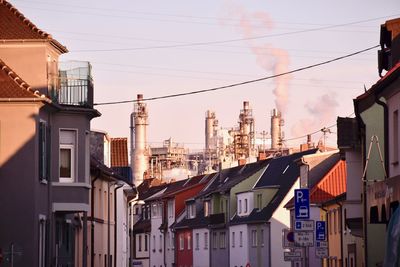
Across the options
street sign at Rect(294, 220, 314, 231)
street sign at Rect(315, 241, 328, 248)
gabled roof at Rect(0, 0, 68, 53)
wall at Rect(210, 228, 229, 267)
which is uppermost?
gabled roof at Rect(0, 0, 68, 53)

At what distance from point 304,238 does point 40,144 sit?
349 inches

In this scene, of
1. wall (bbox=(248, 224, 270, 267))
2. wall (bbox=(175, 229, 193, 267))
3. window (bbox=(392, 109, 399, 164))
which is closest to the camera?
window (bbox=(392, 109, 399, 164))

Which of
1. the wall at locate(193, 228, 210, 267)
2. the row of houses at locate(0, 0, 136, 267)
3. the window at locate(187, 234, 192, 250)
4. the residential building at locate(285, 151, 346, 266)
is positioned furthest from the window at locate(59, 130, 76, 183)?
the window at locate(187, 234, 192, 250)

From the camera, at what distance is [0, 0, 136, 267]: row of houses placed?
38125mm

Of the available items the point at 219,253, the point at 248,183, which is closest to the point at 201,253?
the point at 219,253

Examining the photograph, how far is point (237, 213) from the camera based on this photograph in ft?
331

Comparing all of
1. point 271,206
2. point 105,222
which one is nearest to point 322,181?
point 271,206

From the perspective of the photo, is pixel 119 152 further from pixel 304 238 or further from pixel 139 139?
pixel 139 139

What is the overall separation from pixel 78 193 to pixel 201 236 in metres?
68.9

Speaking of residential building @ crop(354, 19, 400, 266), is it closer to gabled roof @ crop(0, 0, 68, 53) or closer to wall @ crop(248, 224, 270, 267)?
gabled roof @ crop(0, 0, 68, 53)

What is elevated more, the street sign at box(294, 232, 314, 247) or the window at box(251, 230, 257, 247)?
the window at box(251, 230, 257, 247)

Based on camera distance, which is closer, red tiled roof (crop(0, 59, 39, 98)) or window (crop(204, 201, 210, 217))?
red tiled roof (crop(0, 59, 39, 98))

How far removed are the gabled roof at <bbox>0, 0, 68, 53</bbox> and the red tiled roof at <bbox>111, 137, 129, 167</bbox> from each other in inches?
1125

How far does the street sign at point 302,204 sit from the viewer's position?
3719 cm
